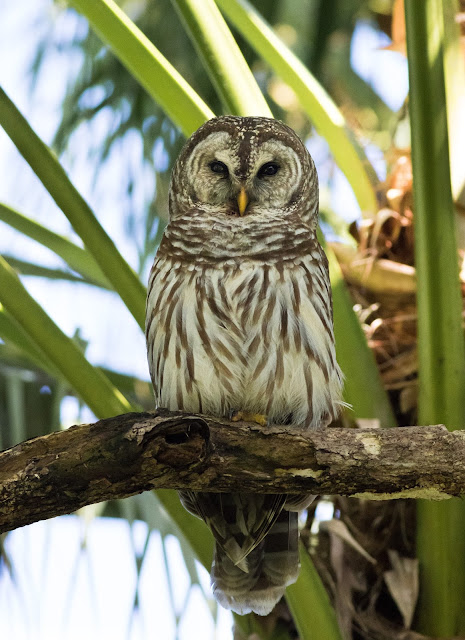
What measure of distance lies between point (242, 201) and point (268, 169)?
0.66ft

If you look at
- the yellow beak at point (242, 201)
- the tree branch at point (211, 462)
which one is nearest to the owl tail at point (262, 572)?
the tree branch at point (211, 462)

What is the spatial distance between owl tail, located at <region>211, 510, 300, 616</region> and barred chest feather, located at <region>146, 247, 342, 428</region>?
360 millimetres

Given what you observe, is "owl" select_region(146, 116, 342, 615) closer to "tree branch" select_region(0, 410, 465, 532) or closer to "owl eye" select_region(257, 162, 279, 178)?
"owl eye" select_region(257, 162, 279, 178)

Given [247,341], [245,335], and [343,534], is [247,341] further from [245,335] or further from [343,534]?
[343,534]

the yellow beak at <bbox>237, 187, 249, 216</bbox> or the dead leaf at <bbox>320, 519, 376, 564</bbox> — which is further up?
the yellow beak at <bbox>237, 187, 249, 216</bbox>

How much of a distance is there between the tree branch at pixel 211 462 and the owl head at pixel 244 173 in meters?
0.95

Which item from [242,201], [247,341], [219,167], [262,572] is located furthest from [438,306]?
[262,572]

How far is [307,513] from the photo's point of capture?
283 centimetres

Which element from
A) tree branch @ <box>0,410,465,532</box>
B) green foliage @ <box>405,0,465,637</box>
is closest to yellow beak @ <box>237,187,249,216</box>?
green foliage @ <box>405,0,465,637</box>

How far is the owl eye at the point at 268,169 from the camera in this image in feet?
9.23

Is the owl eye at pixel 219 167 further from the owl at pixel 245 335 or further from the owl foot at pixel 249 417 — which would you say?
the owl foot at pixel 249 417

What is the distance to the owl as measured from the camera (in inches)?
99.7

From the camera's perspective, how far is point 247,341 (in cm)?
254

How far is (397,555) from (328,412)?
1.55 ft
